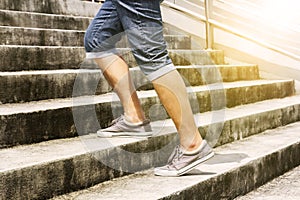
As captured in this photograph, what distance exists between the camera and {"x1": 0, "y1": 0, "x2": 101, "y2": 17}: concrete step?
4.78m

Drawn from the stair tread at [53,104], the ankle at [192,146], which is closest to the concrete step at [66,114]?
the stair tread at [53,104]

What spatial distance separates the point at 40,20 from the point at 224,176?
2.58 m

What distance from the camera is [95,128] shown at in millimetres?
3107

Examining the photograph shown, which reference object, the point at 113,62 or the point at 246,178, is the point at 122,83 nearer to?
the point at 113,62

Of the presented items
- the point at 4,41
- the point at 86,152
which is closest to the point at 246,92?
the point at 4,41

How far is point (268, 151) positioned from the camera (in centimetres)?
335

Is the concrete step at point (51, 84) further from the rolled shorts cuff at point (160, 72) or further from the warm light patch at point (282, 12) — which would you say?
the warm light patch at point (282, 12)

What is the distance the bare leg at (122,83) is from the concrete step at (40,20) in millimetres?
1685

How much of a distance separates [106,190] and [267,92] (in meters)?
3.08

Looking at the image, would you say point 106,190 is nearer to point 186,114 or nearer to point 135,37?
point 186,114

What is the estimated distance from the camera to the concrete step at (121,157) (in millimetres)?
2223

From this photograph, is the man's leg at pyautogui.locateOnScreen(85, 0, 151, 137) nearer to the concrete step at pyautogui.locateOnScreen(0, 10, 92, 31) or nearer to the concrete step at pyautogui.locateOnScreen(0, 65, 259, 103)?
the concrete step at pyautogui.locateOnScreen(0, 65, 259, 103)

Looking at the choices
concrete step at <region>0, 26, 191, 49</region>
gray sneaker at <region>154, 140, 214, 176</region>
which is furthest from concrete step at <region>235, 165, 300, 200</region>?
concrete step at <region>0, 26, 191, 49</region>

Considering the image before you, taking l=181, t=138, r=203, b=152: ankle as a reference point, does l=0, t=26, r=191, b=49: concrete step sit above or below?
above
